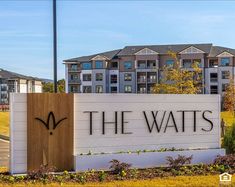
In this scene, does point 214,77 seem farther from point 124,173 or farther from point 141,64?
point 124,173

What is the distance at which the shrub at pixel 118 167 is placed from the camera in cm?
1074

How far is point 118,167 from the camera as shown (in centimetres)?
1075

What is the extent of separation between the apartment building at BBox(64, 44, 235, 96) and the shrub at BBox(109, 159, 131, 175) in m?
60.0

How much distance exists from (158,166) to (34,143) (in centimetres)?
358

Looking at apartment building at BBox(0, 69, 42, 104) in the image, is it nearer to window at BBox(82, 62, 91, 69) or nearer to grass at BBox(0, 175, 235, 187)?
window at BBox(82, 62, 91, 69)

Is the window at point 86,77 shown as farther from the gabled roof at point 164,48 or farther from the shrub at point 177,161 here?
Answer: the shrub at point 177,161

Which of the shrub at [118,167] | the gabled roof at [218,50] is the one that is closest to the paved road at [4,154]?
the shrub at [118,167]

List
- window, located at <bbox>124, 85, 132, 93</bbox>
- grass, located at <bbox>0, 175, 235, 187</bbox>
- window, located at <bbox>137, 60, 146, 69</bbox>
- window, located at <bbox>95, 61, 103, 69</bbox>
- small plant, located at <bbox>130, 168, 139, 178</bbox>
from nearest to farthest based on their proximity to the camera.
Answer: grass, located at <bbox>0, 175, 235, 187</bbox> → small plant, located at <bbox>130, 168, 139, 178</bbox> → window, located at <bbox>137, 60, 146, 69</bbox> → window, located at <bbox>124, 85, 132, 93</bbox> → window, located at <bbox>95, 61, 103, 69</bbox>

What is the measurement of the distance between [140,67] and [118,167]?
2630 inches

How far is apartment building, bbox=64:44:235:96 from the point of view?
7325 cm

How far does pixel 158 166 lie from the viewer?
1174cm

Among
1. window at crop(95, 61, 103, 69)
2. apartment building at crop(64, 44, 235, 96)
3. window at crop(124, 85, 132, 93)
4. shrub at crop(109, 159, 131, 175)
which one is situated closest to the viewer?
shrub at crop(109, 159, 131, 175)

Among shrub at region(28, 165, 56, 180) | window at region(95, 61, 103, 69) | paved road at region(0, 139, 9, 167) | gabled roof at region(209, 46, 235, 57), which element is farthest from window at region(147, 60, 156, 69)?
shrub at region(28, 165, 56, 180)

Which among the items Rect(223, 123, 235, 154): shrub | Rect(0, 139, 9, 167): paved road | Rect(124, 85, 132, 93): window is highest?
Rect(124, 85, 132, 93): window
